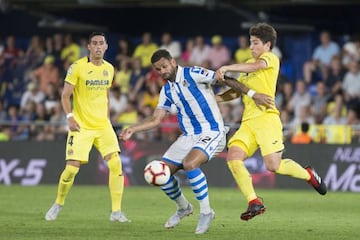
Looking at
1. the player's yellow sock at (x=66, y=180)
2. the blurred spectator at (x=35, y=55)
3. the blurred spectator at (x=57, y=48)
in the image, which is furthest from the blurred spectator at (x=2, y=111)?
the player's yellow sock at (x=66, y=180)

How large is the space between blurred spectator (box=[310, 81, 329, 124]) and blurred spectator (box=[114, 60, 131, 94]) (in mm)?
4646

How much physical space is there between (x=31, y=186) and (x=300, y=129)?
5714 mm

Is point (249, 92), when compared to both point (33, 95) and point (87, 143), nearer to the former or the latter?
point (87, 143)

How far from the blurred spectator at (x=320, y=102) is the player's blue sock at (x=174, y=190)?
35.6 ft

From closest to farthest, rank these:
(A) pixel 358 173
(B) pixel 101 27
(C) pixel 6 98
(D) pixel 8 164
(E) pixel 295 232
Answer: (E) pixel 295 232 < (A) pixel 358 173 < (D) pixel 8 164 < (C) pixel 6 98 < (B) pixel 101 27

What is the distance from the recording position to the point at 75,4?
27.6 metres

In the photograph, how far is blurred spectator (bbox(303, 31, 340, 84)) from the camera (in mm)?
23844

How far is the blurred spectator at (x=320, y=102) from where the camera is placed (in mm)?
22798

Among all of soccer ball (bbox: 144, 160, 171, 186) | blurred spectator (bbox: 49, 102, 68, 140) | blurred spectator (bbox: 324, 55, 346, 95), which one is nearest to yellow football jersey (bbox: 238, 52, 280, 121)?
soccer ball (bbox: 144, 160, 171, 186)

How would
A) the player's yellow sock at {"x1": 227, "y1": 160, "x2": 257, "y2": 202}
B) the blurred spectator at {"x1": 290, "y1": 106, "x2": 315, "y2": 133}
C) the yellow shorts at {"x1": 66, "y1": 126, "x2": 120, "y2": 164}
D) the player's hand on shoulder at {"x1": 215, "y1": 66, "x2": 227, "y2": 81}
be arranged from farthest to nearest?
the blurred spectator at {"x1": 290, "y1": 106, "x2": 315, "y2": 133} → the yellow shorts at {"x1": 66, "y1": 126, "x2": 120, "y2": 164} → the player's yellow sock at {"x1": 227, "y1": 160, "x2": 257, "y2": 202} → the player's hand on shoulder at {"x1": 215, "y1": 66, "x2": 227, "y2": 81}

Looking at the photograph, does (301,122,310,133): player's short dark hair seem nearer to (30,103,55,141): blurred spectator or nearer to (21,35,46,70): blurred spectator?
(30,103,55,141): blurred spectator

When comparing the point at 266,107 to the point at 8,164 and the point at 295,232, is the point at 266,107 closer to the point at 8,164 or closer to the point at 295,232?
the point at 295,232

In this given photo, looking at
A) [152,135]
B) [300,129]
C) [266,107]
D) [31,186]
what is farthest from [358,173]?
[266,107]

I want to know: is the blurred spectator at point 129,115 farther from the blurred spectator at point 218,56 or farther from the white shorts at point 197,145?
the white shorts at point 197,145
